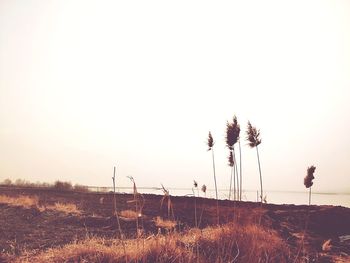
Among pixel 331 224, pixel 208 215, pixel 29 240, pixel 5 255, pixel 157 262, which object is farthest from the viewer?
pixel 208 215

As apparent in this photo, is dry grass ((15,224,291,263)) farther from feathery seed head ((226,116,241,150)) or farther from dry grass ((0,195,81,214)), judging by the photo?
dry grass ((0,195,81,214))

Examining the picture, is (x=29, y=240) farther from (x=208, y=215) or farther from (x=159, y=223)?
(x=208, y=215)

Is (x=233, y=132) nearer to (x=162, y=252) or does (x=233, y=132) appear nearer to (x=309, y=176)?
(x=309, y=176)

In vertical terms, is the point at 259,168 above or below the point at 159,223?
above

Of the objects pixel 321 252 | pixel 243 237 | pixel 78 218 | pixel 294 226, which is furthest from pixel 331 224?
pixel 78 218

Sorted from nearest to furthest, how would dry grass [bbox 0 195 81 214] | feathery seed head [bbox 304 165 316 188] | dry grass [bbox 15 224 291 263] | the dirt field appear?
dry grass [bbox 15 224 291 263]
feathery seed head [bbox 304 165 316 188]
the dirt field
dry grass [bbox 0 195 81 214]

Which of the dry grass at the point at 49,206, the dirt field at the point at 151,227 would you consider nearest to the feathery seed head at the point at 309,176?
the dirt field at the point at 151,227

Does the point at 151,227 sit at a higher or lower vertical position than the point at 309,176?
lower

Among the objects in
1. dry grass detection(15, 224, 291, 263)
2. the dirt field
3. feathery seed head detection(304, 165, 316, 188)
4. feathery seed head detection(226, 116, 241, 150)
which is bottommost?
the dirt field

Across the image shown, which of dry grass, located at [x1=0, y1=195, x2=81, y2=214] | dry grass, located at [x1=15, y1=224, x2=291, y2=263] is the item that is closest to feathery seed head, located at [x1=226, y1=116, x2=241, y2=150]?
dry grass, located at [x1=15, y1=224, x2=291, y2=263]

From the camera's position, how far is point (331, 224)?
36.1ft

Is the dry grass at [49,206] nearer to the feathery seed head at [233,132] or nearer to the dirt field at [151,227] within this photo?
the dirt field at [151,227]

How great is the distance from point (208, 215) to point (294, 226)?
2724mm

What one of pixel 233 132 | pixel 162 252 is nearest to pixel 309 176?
pixel 233 132
